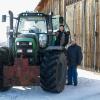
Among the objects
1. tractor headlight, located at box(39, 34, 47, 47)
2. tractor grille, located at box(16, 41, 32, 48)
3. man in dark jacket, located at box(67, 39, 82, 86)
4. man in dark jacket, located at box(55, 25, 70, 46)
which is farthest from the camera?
man in dark jacket, located at box(55, 25, 70, 46)

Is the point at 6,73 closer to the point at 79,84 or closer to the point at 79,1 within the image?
the point at 79,84

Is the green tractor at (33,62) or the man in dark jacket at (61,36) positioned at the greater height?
the man in dark jacket at (61,36)

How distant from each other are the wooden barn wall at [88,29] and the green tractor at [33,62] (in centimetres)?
506

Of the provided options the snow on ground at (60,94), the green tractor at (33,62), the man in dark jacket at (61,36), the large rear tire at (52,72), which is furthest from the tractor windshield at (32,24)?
the snow on ground at (60,94)

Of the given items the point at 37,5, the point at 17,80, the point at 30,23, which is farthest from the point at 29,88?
the point at 37,5

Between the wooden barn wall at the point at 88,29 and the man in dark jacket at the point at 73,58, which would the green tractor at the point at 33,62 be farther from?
the wooden barn wall at the point at 88,29

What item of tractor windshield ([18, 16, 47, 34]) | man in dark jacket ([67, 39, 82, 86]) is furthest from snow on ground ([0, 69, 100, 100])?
tractor windshield ([18, 16, 47, 34])

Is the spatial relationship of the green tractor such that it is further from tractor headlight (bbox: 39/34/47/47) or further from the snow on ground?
the snow on ground

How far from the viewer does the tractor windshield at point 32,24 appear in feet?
42.9

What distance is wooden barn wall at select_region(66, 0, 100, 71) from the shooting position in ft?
57.7

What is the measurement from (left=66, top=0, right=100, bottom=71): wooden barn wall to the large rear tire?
5831mm

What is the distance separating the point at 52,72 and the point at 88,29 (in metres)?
8.01

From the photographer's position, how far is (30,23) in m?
13.4

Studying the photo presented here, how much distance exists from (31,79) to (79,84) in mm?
2462
